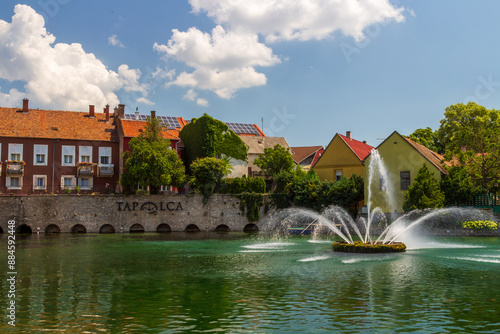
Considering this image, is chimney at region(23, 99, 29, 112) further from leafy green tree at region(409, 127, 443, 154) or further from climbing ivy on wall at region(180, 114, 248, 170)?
leafy green tree at region(409, 127, 443, 154)

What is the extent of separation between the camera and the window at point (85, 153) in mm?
72375

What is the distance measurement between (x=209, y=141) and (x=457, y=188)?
33878mm

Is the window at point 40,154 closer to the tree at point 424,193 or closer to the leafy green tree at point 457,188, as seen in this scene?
the tree at point 424,193

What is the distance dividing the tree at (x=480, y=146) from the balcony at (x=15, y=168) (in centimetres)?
5390

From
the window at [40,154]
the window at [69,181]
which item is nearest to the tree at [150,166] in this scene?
the window at [69,181]

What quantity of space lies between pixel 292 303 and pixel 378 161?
45.4 meters

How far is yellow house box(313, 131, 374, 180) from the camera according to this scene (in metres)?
68.9

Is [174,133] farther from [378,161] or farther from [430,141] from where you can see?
[430,141]

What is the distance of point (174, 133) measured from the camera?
271 ft

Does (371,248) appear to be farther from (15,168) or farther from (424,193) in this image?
(15,168)

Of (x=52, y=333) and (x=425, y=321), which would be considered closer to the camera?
(x=52, y=333)

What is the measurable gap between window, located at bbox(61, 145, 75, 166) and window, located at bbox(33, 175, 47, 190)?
3254 mm

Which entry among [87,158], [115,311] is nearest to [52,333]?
[115,311]

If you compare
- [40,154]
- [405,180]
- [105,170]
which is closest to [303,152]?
[105,170]
